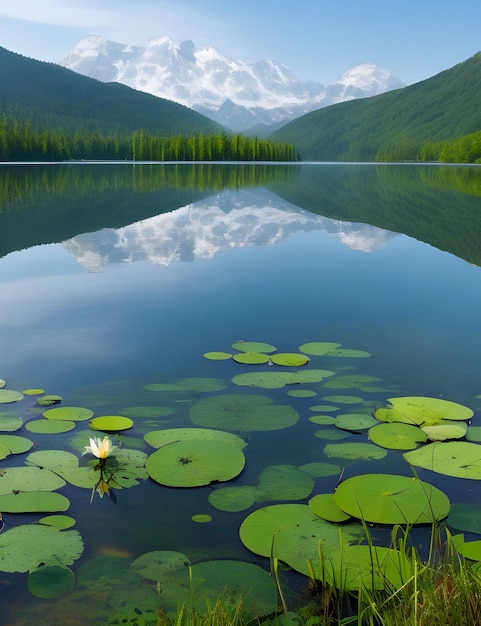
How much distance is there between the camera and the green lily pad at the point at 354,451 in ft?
16.4

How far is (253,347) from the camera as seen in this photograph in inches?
300

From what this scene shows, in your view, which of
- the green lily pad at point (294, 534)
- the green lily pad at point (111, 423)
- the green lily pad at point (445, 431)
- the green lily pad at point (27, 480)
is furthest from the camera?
the green lily pad at point (111, 423)

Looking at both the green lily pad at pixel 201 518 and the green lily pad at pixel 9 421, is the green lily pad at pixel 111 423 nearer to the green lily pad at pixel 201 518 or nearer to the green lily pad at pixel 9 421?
the green lily pad at pixel 9 421

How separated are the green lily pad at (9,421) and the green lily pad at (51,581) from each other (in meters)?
2.01

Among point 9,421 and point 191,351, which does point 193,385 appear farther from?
point 9,421

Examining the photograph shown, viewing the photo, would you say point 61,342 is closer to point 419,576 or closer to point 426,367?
point 426,367

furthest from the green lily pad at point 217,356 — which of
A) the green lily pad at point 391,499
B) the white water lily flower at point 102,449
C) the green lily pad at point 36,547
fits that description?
the green lily pad at point 36,547

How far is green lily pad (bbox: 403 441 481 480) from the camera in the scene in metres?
4.74

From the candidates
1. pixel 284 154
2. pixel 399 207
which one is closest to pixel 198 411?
pixel 399 207

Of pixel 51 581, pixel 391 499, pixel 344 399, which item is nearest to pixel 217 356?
pixel 344 399

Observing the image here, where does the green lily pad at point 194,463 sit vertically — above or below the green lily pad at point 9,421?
below

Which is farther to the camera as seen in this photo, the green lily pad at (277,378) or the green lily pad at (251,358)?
the green lily pad at (251,358)

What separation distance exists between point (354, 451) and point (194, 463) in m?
1.32

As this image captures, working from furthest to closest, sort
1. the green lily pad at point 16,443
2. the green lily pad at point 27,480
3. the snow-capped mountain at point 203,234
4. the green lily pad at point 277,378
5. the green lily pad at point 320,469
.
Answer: the snow-capped mountain at point 203,234 → the green lily pad at point 277,378 → the green lily pad at point 16,443 → the green lily pad at point 320,469 → the green lily pad at point 27,480
